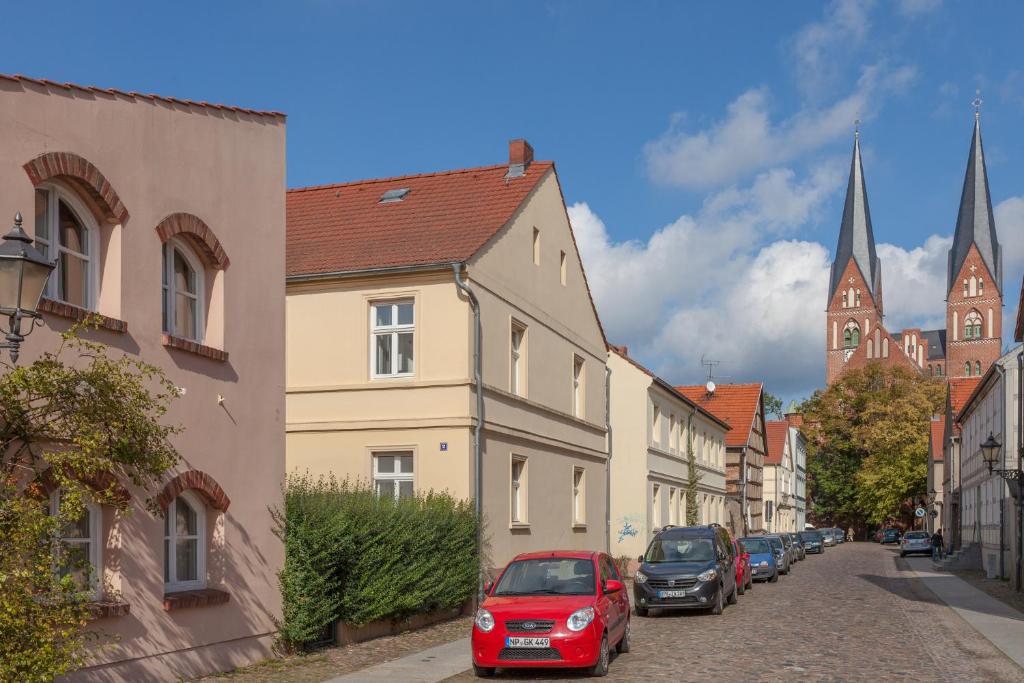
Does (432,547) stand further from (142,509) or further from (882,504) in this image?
(882,504)

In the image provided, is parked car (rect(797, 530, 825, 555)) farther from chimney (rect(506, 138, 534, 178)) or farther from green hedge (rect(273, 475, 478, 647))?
green hedge (rect(273, 475, 478, 647))

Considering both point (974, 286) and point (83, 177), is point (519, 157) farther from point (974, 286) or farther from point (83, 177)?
point (974, 286)

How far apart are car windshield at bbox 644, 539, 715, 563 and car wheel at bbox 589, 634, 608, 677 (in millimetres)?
9115

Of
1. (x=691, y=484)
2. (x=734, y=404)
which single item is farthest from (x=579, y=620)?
(x=734, y=404)

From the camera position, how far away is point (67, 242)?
11852mm

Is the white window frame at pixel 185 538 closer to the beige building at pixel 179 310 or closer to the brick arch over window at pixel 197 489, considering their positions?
the beige building at pixel 179 310

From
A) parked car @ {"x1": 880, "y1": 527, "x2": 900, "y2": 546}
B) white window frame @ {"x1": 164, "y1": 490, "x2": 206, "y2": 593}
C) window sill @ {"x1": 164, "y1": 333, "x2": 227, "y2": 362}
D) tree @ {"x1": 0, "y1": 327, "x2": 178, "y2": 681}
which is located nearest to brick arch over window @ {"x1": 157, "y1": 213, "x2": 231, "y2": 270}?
window sill @ {"x1": 164, "y1": 333, "x2": 227, "y2": 362}

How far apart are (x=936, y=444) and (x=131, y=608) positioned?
226ft

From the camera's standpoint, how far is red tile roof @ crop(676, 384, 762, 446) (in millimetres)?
57906

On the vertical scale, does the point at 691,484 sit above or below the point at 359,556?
below

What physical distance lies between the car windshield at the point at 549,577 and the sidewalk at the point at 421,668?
117cm

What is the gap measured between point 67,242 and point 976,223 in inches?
4992

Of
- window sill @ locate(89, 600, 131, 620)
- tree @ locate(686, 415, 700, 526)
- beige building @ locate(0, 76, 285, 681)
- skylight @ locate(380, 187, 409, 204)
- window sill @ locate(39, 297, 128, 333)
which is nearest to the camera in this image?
window sill @ locate(39, 297, 128, 333)

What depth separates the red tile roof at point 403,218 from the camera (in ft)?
75.1
